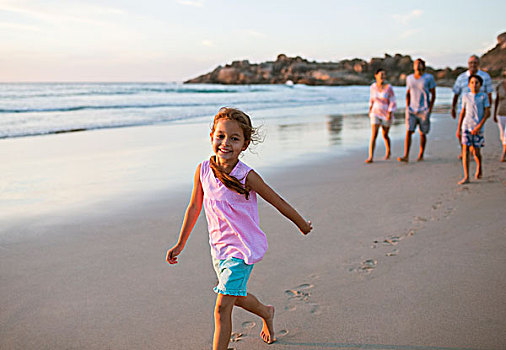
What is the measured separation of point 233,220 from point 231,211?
0.16 ft

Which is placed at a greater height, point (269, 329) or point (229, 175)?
point (229, 175)

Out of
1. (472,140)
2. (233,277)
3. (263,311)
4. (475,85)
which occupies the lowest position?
(263,311)

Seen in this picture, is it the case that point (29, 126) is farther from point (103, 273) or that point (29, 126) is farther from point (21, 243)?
point (103, 273)

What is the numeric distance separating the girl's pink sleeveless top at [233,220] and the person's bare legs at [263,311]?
1.03 ft

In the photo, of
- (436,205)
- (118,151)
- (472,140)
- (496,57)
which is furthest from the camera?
(496,57)

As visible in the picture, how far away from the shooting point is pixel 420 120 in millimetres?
7883

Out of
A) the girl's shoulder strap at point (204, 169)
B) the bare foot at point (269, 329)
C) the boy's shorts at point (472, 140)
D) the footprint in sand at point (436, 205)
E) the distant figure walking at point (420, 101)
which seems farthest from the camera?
the distant figure walking at point (420, 101)

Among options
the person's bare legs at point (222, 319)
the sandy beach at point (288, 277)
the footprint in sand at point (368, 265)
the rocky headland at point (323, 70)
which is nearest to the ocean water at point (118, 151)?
the sandy beach at point (288, 277)

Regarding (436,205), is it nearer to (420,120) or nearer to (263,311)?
(420,120)

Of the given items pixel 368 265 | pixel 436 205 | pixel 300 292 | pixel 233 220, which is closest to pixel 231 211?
pixel 233 220

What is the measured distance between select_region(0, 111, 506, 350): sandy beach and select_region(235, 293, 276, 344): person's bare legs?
6 centimetres

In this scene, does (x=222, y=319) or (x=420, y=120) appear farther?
(x=420, y=120)

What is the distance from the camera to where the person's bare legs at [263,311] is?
2.42 metres

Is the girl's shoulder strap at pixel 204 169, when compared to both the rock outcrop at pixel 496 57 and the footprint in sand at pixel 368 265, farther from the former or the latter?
the rock outcrop at pixel 496 57
